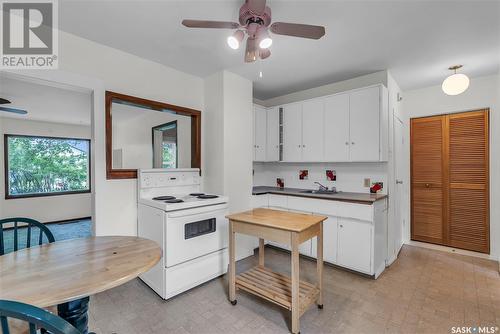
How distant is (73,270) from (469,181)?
447 cm

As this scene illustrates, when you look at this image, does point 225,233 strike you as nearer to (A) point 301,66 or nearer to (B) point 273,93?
(A) point 301,66

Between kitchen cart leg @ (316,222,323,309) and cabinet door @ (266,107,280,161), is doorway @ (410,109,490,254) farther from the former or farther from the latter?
kitchen cart leg @ (316,222,323,309)

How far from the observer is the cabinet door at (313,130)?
3.29 metres

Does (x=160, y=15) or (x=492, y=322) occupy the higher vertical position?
(x=160, y=15)

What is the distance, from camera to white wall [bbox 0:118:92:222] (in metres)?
4.81

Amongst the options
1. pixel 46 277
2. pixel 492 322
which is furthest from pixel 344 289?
pixel 46 277

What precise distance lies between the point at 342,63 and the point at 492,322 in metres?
2.76

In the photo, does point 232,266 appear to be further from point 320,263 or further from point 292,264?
point 320,263

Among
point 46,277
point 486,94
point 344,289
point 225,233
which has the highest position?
point 486,94

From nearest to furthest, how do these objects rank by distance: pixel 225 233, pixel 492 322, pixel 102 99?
pixel 492 322 → pixel 102 99 → pixel 225 233

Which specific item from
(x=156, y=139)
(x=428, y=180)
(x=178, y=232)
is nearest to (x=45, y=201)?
(x=156, y=139)

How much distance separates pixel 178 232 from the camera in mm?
2268

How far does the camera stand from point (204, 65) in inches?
113

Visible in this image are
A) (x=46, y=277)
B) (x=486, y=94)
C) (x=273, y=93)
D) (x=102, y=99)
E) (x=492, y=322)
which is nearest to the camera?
(x=46, y=277)
